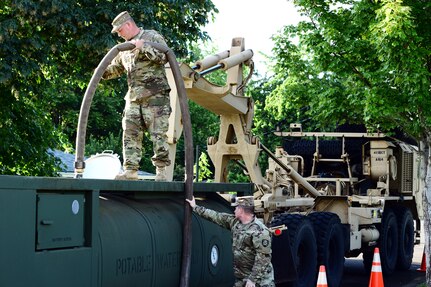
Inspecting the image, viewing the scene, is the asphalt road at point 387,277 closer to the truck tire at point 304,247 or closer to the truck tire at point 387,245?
the truck tire at point 387,245

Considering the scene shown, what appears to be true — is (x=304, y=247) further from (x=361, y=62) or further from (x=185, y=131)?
(x=185, y=131)

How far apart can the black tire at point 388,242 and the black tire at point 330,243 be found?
3109 millimetres

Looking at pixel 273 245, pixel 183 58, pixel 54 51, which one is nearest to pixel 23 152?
pixel 54 51

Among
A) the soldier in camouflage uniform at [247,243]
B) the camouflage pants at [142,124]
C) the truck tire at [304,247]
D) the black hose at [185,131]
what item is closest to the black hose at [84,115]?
the black hose at [185,131]

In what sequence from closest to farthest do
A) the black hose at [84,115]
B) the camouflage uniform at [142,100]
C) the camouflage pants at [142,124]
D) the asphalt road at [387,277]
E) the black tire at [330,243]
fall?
the black hose at [84,115] → the camouflage uniform at [142,100] → the camouflage pants at [142,124] → the black tire at [330,243] → the asphalt road at [387,277]

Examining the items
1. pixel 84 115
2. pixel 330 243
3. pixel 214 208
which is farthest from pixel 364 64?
pixel 84 115

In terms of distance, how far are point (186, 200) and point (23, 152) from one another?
11420mm

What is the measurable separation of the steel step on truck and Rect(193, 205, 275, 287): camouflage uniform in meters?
0.28

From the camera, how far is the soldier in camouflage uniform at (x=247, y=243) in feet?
30.2

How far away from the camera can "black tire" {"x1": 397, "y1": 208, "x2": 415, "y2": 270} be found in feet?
66.7

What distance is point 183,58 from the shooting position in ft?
66.8

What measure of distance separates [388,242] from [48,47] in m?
7.67

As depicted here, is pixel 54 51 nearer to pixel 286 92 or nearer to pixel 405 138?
pixel 286 92

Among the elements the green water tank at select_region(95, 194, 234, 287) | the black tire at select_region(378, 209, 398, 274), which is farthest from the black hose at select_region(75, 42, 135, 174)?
the black tire at select_region(378, 209, 398, 274)
